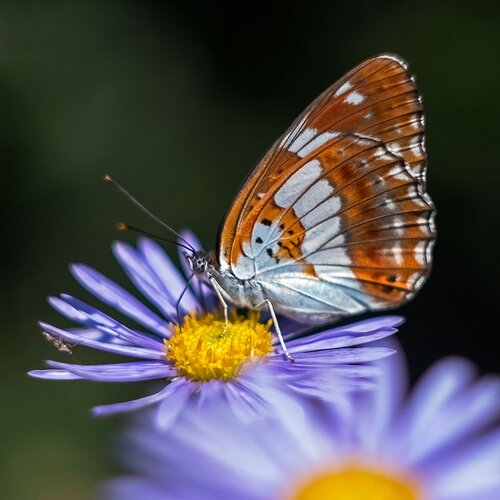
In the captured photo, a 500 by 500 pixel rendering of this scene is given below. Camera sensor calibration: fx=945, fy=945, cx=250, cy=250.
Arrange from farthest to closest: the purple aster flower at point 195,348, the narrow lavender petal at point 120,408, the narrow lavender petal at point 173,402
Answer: the purple aster flower at point 195,348
the narrow lavender petal at point 120,408
the narrow lavender petal at point 173,402

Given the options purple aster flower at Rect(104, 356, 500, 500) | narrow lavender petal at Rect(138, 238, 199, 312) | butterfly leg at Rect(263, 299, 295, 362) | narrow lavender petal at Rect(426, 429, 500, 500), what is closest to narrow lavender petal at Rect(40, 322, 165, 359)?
butterfly leg at Rect(263, 299, 295, 362)

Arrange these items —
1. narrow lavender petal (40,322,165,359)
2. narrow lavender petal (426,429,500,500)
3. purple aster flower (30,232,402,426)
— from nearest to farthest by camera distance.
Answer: narrow lavender petal (426,429,500,500) → purple aster flower (30,232,402,426) → narrow lavender petal (40,322,165,359)

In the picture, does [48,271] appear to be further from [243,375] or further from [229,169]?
[243,375]

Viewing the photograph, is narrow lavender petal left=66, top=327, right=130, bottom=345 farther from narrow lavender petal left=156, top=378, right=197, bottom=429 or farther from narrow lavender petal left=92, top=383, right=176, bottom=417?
narrow lavender petal left=92, top=383, right=176, bottom=417

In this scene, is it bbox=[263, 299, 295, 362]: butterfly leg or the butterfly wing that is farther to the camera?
the butterfly wing

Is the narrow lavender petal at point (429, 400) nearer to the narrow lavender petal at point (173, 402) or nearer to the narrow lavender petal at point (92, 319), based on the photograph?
the narrow lavender petal at point (173, 402)

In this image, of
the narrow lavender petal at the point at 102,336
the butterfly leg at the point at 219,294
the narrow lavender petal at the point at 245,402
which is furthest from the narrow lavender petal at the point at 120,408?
the butterfly leg at the point at 219,294
